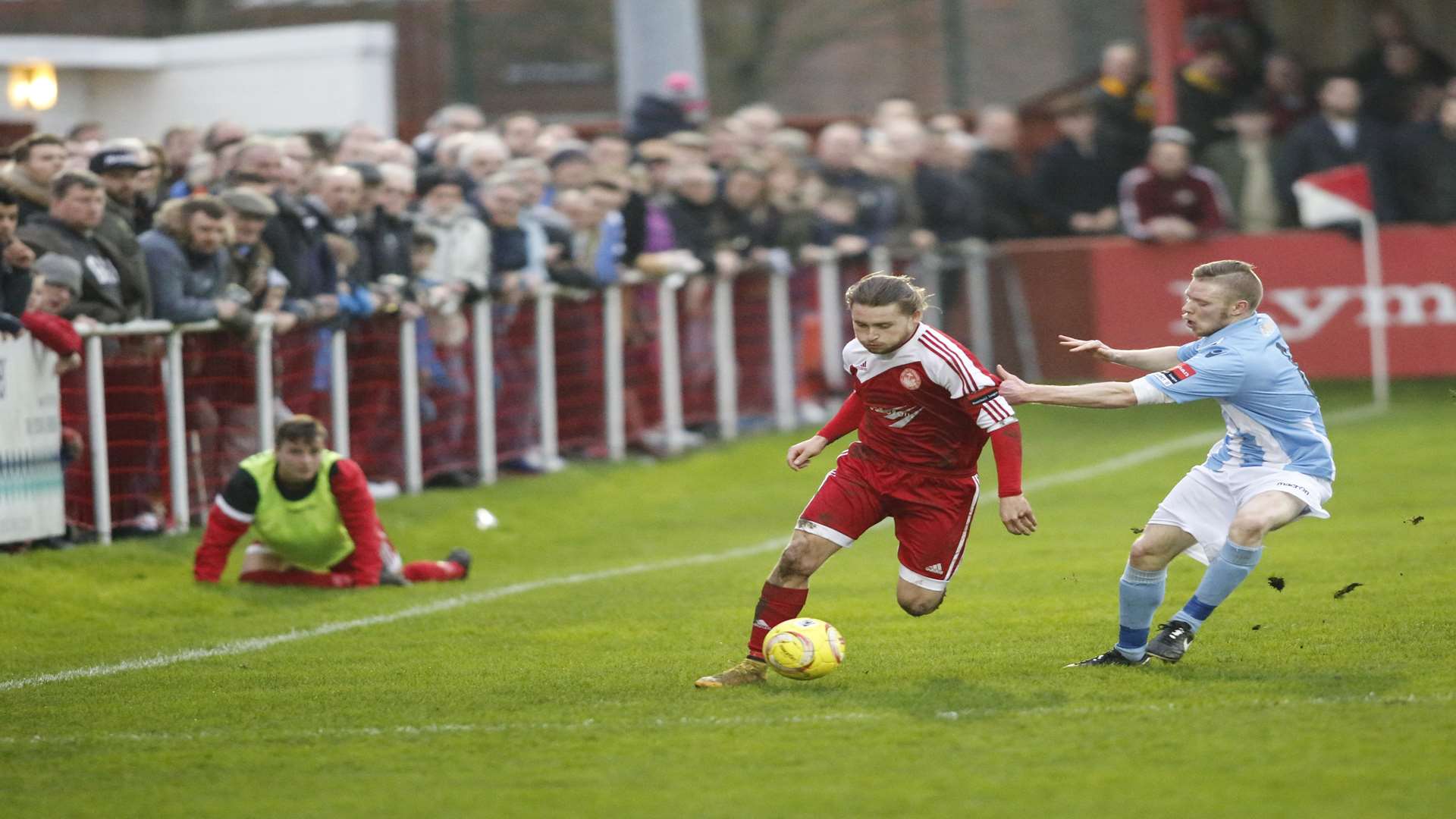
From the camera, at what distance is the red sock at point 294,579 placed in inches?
440

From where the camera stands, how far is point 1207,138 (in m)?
20.4

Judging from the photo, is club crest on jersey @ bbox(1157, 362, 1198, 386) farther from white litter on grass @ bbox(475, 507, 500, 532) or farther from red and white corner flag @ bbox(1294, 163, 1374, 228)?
red and white corner flag @ bbox(1294, 163, 1374, 228)

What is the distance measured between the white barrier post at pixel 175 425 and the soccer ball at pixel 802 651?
5.08 metres

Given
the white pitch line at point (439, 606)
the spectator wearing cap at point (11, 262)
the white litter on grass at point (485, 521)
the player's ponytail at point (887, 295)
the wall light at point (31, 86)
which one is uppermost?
the wall light at point (31, 86)

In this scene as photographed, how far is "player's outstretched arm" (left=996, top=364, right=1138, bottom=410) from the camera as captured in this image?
763 centimetres

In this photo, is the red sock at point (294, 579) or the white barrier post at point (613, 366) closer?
the red sock at point (294, 579)

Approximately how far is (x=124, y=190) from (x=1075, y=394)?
21.2 feet

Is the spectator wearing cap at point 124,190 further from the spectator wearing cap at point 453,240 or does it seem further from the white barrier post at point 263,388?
the spectator wearing cap at point 453,240

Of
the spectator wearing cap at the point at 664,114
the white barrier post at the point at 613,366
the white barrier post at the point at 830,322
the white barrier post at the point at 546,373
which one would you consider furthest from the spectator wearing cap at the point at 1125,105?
the white barrier post at the point at 546,373

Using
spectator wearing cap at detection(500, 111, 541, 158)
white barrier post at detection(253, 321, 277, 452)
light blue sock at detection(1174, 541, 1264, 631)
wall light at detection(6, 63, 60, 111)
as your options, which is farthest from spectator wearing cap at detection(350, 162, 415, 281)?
wall light at detection(6, 63, 60, 111)

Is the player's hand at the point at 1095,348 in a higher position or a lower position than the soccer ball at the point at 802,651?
higher

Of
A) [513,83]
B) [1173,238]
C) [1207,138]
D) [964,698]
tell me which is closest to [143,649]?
[964,698]

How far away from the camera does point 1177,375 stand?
7.93 metres

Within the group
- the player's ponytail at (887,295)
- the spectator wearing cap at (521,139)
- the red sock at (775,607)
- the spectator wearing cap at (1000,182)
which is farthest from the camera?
the spectator wearing cap at (1000,182)
